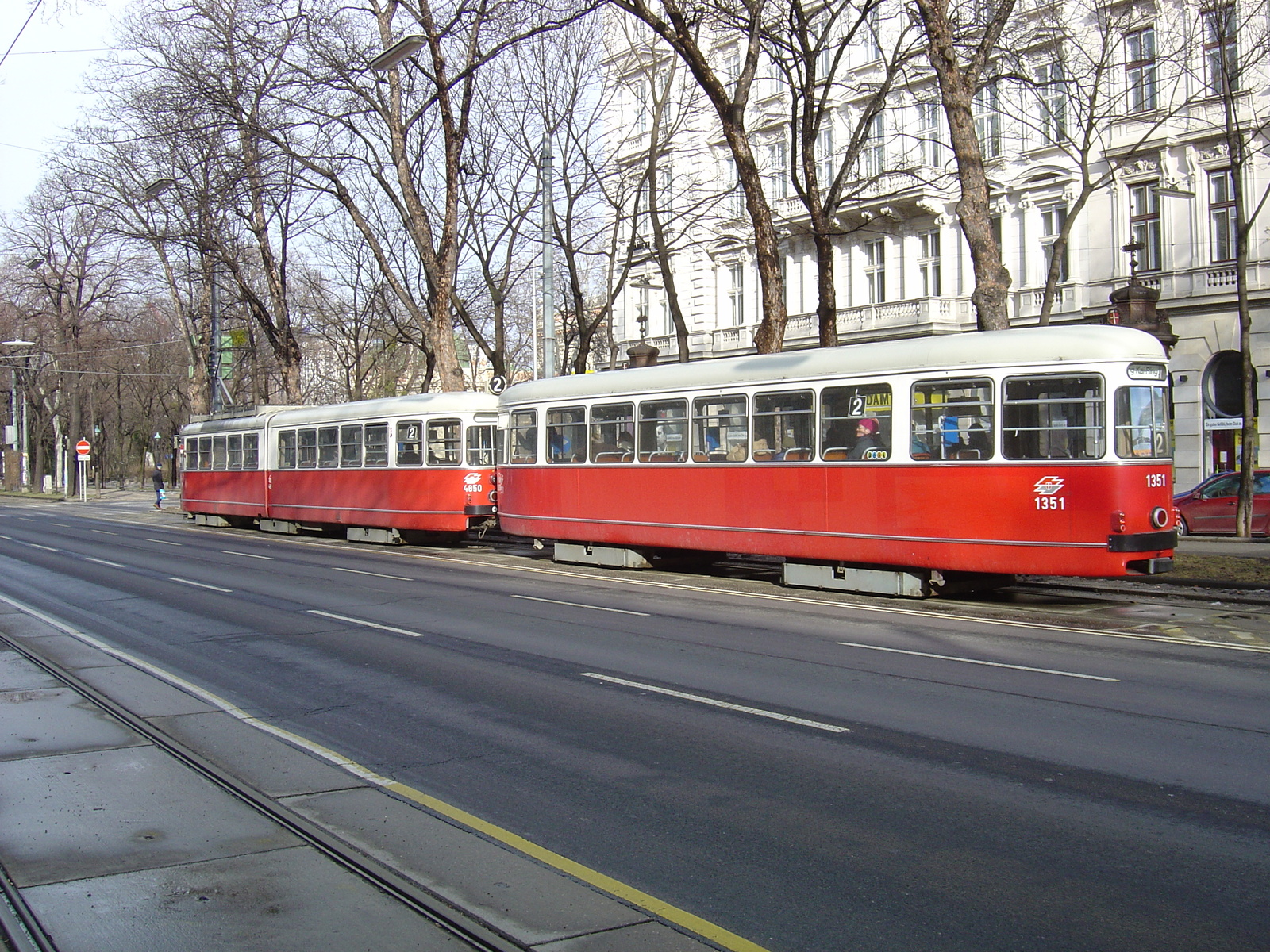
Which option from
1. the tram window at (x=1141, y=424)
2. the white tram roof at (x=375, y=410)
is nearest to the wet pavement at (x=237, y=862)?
the tram window at (x=1141, y=424)

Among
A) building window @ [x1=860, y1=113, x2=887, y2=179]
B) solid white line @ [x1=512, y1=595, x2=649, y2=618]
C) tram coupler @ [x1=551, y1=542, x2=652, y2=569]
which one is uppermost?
building window @ [x1=860, y1=113, x2=887, y2=179]

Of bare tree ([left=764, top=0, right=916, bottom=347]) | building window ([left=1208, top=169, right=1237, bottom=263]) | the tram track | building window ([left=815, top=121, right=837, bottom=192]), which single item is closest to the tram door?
building window ([left=1208, top=169, right=1237, bottom=263])

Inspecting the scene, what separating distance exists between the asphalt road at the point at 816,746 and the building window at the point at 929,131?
1028 inches

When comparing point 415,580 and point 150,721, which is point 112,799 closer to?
point 150,721

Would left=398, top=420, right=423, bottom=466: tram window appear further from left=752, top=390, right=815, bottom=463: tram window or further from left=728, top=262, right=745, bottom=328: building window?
left=728, top=262, right=745, bottom=328: building window

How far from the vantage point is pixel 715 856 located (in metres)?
5.22

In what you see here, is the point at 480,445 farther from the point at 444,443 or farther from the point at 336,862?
the point at 336,862

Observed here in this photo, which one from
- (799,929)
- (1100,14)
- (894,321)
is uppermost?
(1100,14)

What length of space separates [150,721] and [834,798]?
4765 mm

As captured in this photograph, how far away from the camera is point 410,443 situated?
24547mm

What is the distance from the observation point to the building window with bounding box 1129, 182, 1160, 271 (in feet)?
104

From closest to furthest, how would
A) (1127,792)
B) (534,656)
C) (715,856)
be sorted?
(715,856) < (1127,792) < (534,656)

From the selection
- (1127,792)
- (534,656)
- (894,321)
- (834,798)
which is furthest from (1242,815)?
(894,321)

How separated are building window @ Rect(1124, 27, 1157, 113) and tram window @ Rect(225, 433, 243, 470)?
25.8 metres
